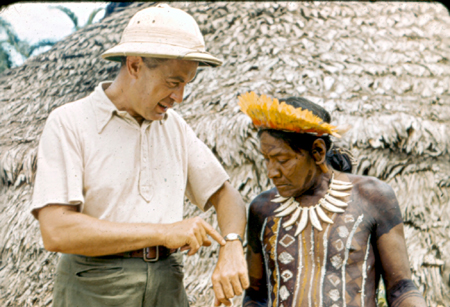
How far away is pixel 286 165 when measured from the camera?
250 centimetres

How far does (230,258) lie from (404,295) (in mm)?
932

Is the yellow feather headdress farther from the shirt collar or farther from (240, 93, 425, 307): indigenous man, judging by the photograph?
the shirt collar

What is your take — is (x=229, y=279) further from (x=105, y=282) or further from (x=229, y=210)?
(x=105, y=282)

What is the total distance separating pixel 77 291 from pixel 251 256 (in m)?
1.02

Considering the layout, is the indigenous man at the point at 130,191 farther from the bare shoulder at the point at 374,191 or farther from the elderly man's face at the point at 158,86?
the bare shoulder at the point at 374,191

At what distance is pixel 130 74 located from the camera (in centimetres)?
235

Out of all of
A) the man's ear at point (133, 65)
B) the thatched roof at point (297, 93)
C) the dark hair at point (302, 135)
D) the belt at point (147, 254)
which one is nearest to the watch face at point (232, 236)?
the belt at point (147, 254)

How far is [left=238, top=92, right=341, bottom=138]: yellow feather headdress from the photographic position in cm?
237

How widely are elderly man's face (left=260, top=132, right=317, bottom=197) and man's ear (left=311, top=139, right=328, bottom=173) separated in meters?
0.04

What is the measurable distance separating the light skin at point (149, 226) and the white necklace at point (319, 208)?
0.95ft

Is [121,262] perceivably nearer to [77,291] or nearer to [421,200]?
[77,291]

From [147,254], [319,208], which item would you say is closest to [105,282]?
[147,254]

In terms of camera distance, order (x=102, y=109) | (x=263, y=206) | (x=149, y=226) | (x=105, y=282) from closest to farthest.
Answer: (x=149, y=226), (x=105, y=282), (x=102, y=109), (x=263, y=206)

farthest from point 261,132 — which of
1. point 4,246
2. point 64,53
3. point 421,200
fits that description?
point 64,53
